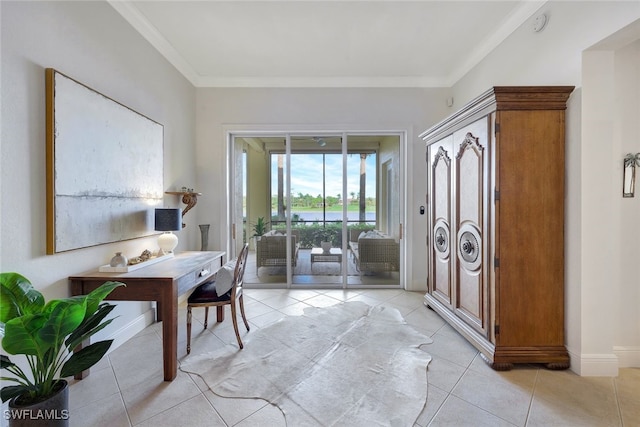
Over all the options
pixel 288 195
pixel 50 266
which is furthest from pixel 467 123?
pixel 50 266

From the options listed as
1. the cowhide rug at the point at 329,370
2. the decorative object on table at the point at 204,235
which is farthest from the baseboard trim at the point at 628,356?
the decorative object on table at the point at 204,235

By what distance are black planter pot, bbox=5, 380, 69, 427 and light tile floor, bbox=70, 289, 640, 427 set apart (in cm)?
35

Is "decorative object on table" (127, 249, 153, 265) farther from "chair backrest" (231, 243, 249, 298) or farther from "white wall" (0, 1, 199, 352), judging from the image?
"chair backrest" (231, 243, 249, 298)

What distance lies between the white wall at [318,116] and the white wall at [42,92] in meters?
1.22

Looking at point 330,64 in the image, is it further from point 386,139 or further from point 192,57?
point 192,57

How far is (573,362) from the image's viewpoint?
6.68 ft

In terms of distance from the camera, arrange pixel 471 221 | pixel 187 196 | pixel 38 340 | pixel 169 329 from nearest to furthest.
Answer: pixel 38 340, pixel 169 329, pixel 471 221, pixel 187 196

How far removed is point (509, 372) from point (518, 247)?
0.97m

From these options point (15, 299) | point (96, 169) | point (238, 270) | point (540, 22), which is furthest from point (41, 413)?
point (540, 22)

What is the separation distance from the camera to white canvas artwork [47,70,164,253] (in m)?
1.80

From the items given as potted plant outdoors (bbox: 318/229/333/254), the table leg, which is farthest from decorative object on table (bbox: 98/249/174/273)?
potted plant outdoors (bbox: 318/229/333/254)

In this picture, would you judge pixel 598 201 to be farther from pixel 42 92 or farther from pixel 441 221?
pixel 42 92

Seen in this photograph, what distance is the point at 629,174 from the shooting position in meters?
2.00

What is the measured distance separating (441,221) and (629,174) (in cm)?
141
